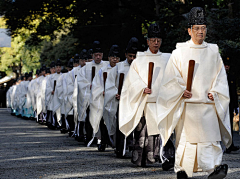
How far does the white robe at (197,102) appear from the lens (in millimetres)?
6727

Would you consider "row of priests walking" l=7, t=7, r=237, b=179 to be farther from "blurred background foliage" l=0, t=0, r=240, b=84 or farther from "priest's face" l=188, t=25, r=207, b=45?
"blurred background foliage" l=0, t=0, r=240, b=84

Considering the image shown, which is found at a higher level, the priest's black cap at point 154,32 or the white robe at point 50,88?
the priest's black cap at point 154,32

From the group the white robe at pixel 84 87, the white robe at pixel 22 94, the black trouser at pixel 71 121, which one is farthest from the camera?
the white robe at pixel 22 94

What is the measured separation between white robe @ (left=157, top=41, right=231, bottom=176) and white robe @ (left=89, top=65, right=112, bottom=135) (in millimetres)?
4493

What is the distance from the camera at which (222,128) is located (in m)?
6.90

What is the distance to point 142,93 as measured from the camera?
8.43m

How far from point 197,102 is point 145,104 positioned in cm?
182

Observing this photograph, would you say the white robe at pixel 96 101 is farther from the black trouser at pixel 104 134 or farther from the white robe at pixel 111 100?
the white robe at pixel 111 100

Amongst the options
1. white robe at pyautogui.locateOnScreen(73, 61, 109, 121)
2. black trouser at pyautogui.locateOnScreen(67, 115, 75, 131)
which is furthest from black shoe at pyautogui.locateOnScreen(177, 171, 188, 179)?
black trouser at pyautogui.locateOnScreen(67, 115, 75, 131)

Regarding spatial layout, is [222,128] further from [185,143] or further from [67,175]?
[67,175]

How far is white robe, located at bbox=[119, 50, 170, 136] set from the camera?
8414 millimetres

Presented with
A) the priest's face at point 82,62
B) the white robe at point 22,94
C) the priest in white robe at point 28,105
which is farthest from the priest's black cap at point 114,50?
the white robe at point 22,94

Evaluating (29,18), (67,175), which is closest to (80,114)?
(67,175)

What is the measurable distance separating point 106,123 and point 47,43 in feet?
97.6
